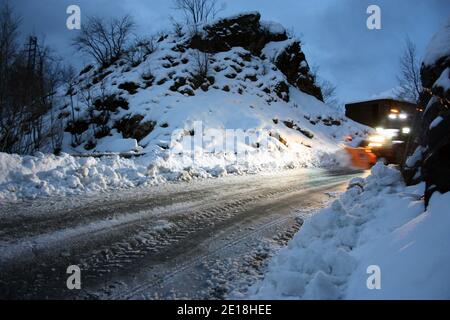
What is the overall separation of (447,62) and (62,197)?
7601 millimetres

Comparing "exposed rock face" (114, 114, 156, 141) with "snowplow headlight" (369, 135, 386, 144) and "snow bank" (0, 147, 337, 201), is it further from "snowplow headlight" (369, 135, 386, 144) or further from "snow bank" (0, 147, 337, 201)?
"snowplow headlight" (369, 135, 386, 144)

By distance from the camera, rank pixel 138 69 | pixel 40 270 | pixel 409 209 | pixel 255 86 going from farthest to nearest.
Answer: pixel 255 86, pixel 138 69, pixel 409 209, pixel 40 270

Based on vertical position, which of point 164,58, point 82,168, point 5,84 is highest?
point 164,58

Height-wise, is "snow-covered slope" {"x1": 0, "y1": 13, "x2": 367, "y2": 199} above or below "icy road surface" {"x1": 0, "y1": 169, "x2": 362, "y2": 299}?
above

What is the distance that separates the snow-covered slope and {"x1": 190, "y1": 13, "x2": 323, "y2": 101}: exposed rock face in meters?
0.14

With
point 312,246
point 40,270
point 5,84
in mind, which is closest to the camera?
point 40,270

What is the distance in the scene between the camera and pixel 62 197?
722cm

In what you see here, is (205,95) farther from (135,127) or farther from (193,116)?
(135,127)

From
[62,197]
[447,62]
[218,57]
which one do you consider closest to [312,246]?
[447,62]

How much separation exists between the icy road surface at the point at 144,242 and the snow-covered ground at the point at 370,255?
52 cm

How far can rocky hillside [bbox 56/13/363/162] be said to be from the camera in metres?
24.8

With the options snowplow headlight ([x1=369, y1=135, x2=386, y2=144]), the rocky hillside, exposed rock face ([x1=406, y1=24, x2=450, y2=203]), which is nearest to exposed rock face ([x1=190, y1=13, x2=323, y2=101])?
the rocky hillside

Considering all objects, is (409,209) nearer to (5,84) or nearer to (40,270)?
(40,270)
